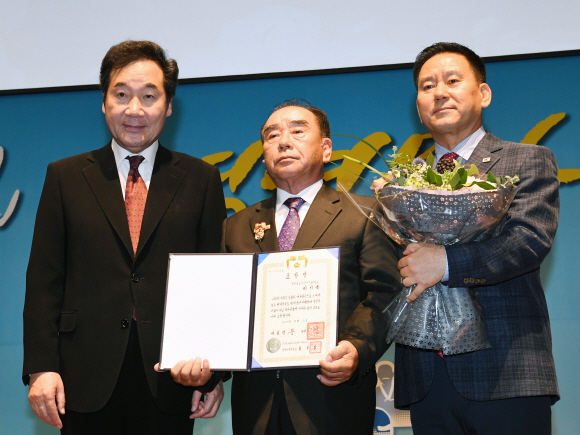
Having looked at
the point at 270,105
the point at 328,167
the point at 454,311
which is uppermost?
the point at 270,105

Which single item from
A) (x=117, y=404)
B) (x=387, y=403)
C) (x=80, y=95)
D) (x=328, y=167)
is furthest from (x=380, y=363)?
(x=80, y=95)

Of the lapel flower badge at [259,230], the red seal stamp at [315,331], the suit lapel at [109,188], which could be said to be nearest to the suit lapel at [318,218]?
the lapel flower badge at [259,230]

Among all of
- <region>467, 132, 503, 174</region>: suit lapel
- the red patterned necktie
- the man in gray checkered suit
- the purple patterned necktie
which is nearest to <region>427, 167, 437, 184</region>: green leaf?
the man in gray checkered suit

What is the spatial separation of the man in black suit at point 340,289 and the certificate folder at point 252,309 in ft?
0.27

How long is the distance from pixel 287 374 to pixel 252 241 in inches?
18.6

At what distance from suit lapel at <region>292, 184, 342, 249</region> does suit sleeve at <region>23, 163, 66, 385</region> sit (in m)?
0.79

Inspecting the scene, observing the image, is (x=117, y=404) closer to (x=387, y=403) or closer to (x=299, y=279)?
(x=299, y=279)

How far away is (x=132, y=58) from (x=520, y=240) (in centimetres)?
148

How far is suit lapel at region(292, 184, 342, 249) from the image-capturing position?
2.02m

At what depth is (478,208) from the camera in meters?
1.67

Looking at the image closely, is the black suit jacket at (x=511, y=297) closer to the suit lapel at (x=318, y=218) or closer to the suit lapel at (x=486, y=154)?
the suit lapel at (x=486, y=154)

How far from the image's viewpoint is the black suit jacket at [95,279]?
192 cm

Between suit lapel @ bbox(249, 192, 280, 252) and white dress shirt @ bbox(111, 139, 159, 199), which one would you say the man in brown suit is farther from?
white dress shirt @ bbox(111, 139, 159, 199)

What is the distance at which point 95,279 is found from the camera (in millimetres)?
1990
